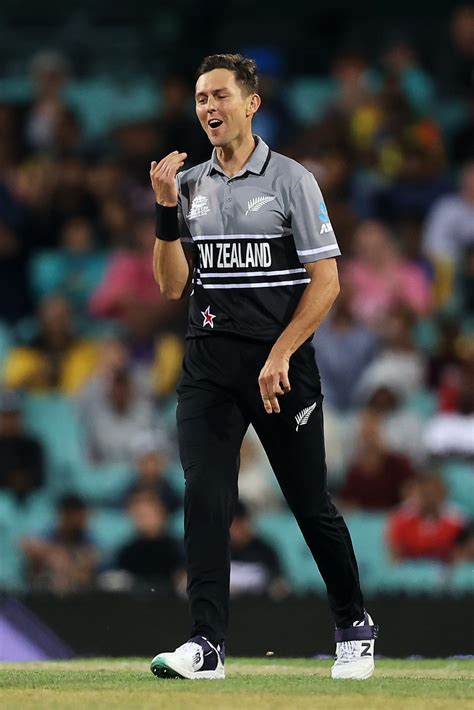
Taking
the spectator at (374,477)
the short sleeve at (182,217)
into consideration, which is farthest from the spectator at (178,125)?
the short sleeve at (182,217)

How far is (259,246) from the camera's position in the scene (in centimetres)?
543

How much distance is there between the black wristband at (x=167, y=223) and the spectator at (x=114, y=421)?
4.83m

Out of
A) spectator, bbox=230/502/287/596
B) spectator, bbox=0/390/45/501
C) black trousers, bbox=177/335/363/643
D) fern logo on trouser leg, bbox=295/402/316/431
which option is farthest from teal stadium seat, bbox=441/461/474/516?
fern logo on trouser leg, bbox=295/402/316/431

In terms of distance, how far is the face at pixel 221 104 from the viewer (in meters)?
5.42

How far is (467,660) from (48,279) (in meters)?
5.62

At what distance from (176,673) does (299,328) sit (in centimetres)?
121

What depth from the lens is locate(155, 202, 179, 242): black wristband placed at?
5.44 meters

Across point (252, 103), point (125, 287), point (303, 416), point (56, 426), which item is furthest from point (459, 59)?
point (303, 416)

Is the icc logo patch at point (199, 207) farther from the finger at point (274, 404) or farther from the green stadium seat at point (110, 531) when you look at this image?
the green stadium seat at point (110, 531)

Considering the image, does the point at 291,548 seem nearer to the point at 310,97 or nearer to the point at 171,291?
the point at 171,291

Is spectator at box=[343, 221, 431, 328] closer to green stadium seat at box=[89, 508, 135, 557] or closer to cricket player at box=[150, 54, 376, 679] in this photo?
green stadium seat at box=[89, 508, 135, 557]

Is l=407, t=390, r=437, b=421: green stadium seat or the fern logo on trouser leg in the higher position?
the fern logo on trouser leg

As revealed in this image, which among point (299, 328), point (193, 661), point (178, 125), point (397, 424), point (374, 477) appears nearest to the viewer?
point (193, 661)

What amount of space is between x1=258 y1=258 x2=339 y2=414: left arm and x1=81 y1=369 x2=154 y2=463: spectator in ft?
16.2
